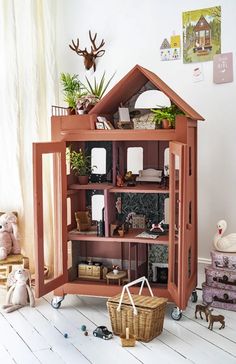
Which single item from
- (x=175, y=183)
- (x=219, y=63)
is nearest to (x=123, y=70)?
(x=219, y=63)

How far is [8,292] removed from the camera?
2805 mm

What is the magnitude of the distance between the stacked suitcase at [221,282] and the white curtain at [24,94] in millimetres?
1135

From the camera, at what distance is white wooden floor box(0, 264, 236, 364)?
2146 mm

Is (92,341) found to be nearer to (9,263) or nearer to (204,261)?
(9,263)

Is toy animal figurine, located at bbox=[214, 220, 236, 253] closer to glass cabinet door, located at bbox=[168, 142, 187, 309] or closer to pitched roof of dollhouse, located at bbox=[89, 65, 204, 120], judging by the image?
glass cabinet door, located at bbox=[168, 142, 187, 309]

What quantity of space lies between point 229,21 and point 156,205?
3.98ft

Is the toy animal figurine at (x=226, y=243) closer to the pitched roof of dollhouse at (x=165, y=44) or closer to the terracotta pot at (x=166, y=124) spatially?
the terracotta pot at (x=166, y=124)

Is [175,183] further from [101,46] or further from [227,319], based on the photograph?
[101,46]

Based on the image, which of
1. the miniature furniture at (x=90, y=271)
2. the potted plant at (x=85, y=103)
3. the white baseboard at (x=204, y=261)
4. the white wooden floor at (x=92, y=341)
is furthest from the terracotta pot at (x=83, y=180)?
the white baseboard at (x=204, y=261)

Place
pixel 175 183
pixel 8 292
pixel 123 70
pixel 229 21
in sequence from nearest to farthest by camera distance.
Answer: pixel 175 183
pixel 8 292
pixel 229 21
pixel 123 70

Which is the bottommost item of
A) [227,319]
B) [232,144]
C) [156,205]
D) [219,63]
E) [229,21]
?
[227,319]

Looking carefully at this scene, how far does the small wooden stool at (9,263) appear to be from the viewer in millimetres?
3066

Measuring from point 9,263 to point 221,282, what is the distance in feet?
4.29

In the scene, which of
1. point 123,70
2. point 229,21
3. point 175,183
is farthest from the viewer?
point 123,70
